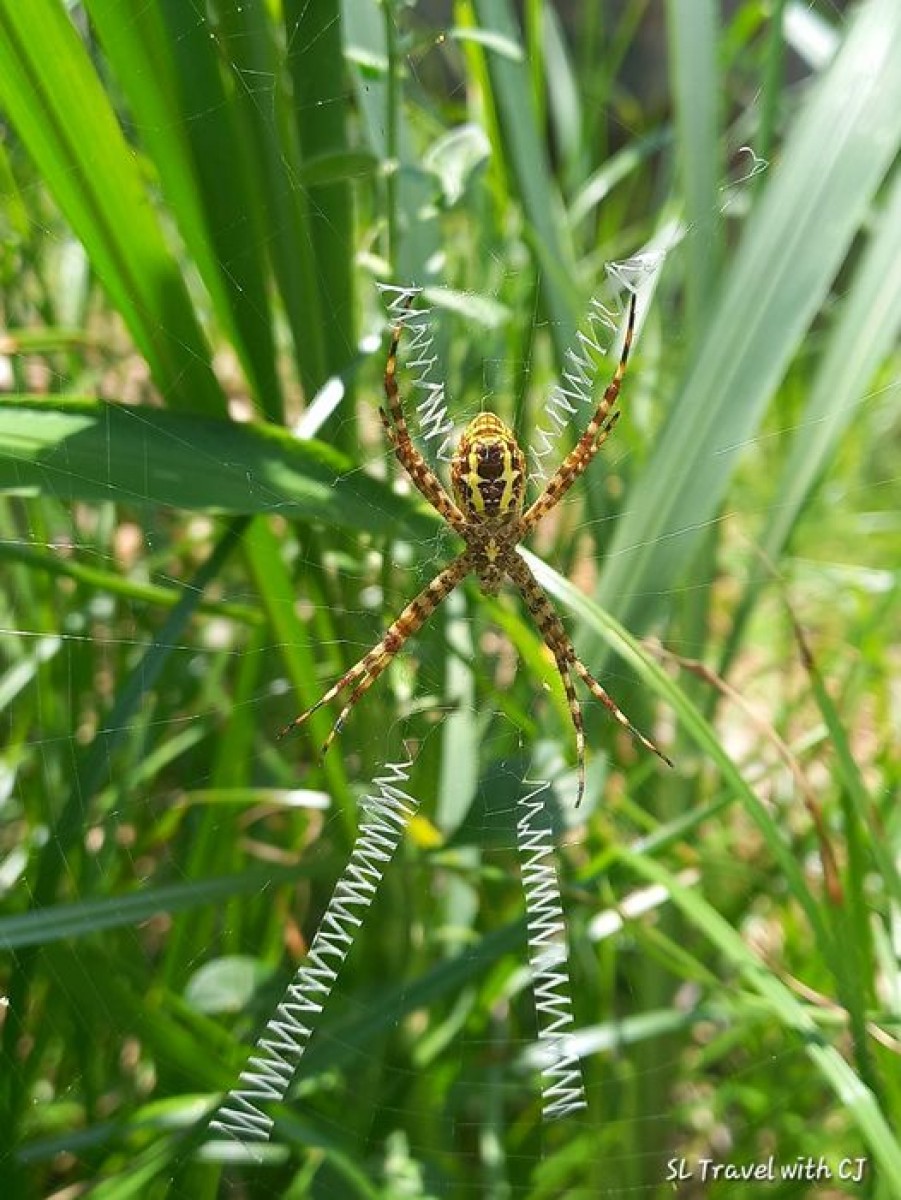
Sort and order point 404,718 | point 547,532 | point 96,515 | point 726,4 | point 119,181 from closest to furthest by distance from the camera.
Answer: point 119,181
point 404,718
point 96,515
point 547,532
point 726,4

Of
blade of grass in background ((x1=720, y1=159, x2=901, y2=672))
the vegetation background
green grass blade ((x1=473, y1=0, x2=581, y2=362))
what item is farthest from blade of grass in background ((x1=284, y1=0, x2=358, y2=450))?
blade of grass in background ((x1=720, y1=159, x2=901, y2=672))

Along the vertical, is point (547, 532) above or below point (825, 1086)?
above

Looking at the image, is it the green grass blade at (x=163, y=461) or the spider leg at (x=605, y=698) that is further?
the spider leg at (x=605, y=698)

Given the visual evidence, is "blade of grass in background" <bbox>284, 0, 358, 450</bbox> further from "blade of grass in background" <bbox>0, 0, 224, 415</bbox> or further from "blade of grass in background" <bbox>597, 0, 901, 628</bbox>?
"blade of grass in background" <bbox>597, 0, 901, 628</bbox>

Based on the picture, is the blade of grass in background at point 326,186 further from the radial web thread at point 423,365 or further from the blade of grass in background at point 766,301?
the blade of grass in background at point 766,301

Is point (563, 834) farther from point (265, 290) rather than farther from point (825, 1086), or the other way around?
point (265, 290)

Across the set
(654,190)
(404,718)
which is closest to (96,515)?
(404,718)

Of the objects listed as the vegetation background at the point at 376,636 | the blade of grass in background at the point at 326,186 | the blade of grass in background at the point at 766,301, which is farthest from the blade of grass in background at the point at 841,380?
the blade of grass in background at the point at 326,186
